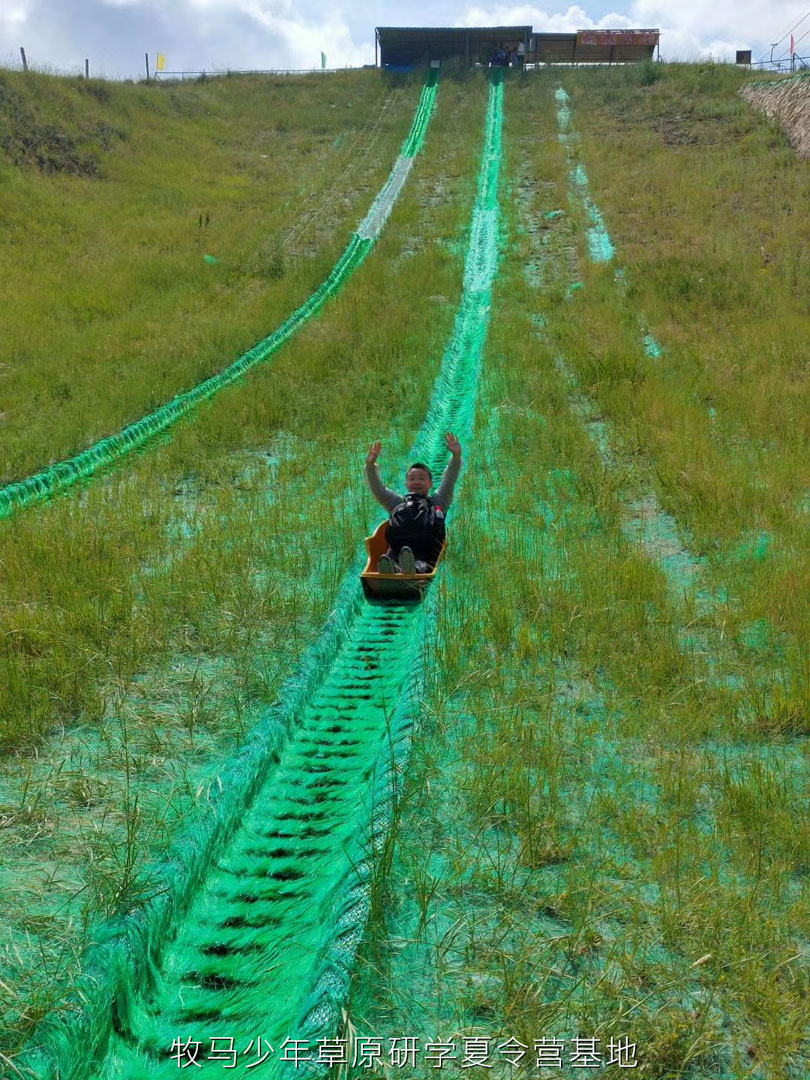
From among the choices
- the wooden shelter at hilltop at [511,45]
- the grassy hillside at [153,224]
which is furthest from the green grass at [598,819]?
the wooden shelter at hilltop at [511,45]

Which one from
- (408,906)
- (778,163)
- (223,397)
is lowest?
(408,906)

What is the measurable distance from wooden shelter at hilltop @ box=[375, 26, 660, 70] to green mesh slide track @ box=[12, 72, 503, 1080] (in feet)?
106

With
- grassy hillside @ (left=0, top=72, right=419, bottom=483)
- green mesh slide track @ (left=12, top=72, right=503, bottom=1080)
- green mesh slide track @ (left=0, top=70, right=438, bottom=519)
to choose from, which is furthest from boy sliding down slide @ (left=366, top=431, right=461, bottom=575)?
grassy hillside @ (left=0, top=72, right=419, bottom=483)

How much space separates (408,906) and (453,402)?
7.41m

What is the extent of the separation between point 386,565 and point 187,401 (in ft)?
16.5

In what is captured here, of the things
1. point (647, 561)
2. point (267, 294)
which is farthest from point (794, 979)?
point (267, 294)

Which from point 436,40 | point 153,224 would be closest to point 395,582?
point 153,224

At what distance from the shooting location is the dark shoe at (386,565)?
5801mm

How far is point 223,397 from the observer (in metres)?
9.84

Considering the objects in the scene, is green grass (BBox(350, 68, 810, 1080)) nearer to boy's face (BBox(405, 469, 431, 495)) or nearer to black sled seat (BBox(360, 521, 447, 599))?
black sled seat (BBox(360, 521, 447, 599))

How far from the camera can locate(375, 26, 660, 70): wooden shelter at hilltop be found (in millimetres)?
32656

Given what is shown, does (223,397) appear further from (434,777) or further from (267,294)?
(434,777)

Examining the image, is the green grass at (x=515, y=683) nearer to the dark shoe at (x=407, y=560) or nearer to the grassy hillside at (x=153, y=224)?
the dark shoe at (x=407, y=560)

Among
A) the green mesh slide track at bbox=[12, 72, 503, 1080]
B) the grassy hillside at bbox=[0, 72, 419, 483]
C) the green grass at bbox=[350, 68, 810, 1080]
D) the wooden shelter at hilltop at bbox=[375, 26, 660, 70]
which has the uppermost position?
the wooden shelter at hilltop at bbox=[375, 26, 660, 70]
